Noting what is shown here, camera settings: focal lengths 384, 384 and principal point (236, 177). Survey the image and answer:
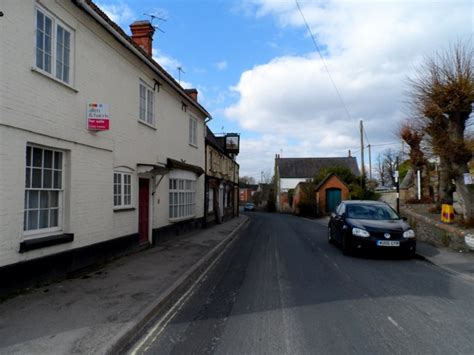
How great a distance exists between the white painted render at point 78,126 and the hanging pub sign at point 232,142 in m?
18.1

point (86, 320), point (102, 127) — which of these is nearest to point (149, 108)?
point (102, 127)

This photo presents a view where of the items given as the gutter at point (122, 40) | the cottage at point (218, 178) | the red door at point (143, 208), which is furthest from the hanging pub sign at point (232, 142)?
the red door at point (143, 208)

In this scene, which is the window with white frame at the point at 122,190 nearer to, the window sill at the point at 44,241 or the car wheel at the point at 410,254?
the window sill at the point at 44,241

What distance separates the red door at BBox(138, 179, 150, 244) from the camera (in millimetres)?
11656

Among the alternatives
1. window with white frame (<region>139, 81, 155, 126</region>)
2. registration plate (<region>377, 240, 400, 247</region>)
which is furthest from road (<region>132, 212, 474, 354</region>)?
window with white frame (<region>139, 81, 155, 126</region>)

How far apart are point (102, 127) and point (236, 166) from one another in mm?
27808

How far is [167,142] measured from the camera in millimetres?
14117

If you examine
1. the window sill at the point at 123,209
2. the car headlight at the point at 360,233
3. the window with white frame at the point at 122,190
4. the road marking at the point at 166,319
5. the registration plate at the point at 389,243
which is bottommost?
the road marking at the point at 166,319

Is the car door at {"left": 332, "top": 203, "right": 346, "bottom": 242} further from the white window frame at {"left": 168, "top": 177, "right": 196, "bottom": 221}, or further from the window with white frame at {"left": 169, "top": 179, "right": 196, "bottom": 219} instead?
the window with white frame at {"left": 169, "top": 179, "right": 196, "bottom": 219}

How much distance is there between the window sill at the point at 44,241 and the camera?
6.37 meters

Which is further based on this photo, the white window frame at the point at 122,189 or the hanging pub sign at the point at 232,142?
the hanging pub sign at the point at 232,142

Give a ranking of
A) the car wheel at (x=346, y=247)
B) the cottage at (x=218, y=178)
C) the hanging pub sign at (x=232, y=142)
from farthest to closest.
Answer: the hanging pub sign at (x=232, y=142), the cottage at (x=218, y=178), the car wheel at (x=346, y=247)

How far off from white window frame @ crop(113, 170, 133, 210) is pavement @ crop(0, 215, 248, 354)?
5.44 feet

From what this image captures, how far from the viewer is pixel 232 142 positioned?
3181cm
